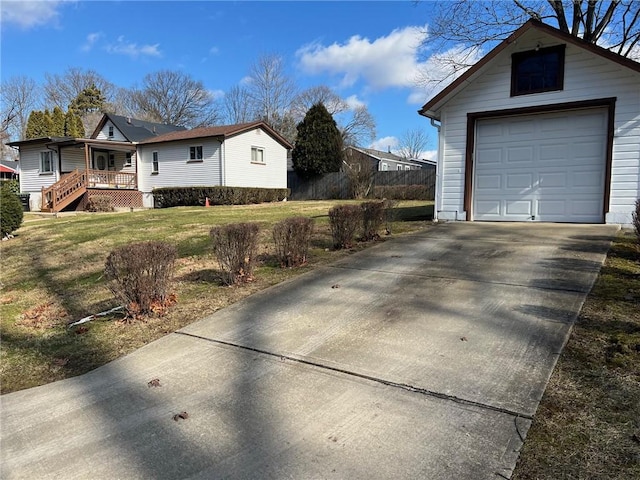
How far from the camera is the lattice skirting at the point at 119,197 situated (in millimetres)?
22891

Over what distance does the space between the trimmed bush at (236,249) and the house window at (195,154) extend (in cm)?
1963

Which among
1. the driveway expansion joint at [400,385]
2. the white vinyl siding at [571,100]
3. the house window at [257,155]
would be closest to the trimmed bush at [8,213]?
the driveway expansion joint at [400,385]

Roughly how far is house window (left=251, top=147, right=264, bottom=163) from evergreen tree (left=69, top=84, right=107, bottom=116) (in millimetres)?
39023

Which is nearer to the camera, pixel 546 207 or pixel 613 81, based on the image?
pixel 613 81

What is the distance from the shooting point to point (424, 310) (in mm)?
4445

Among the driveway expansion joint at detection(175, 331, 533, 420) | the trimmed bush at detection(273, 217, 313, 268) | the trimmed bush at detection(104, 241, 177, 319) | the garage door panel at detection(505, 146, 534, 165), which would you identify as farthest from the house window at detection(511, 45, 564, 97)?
the driveway expansion joint at detection(175, 331, 533, 420)

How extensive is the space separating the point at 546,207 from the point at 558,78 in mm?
2822

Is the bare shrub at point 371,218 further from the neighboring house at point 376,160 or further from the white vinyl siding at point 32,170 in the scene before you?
the white vinyl siding at point 32,170

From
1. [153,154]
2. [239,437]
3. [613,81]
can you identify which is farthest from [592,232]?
[153,154]

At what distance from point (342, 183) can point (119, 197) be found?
13.0m

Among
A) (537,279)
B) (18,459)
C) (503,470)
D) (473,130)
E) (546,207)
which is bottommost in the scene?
(18,459)

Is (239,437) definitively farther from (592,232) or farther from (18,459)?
(592,232)

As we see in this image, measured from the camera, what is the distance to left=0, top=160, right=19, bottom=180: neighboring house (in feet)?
143

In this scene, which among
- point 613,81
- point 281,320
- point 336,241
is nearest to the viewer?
point 281,320
